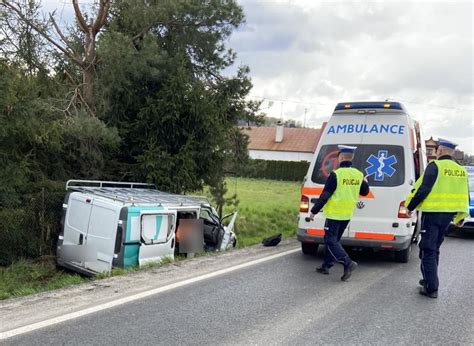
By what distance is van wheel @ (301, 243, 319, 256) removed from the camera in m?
8.26

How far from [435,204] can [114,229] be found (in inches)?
172

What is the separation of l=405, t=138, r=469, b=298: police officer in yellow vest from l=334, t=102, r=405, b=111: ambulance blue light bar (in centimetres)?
237

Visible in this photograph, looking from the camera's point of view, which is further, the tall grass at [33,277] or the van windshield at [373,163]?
the van windshield at [373,163]

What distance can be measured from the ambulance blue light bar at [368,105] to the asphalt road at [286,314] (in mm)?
2843

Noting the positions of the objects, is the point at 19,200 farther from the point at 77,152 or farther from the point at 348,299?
the point at 348,299

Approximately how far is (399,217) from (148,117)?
18.6 ft

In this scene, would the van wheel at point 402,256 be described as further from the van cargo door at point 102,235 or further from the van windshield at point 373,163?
the van cargo door at point 102,235

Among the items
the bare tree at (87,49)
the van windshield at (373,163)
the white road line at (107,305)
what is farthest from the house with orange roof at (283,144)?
the white road line at (107,305)

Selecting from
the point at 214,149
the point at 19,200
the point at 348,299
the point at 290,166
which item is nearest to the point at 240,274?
the point at 348,299

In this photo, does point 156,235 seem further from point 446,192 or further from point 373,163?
point 446,192

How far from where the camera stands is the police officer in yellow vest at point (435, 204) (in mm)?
5805

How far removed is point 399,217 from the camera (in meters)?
7.45

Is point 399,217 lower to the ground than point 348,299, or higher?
higher

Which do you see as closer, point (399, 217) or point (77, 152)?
point (399, 217)
